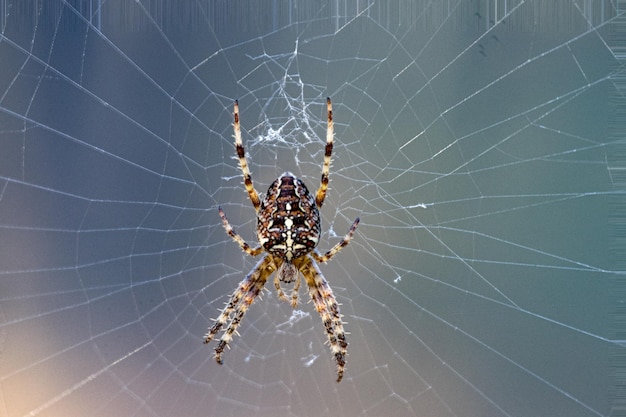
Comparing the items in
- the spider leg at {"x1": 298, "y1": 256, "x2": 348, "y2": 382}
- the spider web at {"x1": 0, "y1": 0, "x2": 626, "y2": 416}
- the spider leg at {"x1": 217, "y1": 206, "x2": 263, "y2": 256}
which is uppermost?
the spider web at {"x1": 0, "y1": 0, "x2": 626, "y2": 416}

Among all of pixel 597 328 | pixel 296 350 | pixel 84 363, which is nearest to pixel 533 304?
pixel 597 328

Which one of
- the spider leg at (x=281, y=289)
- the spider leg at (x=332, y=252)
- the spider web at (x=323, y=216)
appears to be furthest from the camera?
the spider web at (x=323, y=216)

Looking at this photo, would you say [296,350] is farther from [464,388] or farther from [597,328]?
[597,328]

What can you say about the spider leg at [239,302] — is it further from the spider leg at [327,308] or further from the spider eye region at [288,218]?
the spider eye region at [288,218]

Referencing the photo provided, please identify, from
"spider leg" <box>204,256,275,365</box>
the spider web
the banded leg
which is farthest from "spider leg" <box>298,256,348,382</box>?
the spider web

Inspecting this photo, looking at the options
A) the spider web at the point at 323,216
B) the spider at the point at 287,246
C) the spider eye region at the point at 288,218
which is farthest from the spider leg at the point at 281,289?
the spider web at the point at 323,216

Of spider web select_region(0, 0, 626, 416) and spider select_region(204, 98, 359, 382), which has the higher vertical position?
spider web select_region(0, 0, 626, 416)

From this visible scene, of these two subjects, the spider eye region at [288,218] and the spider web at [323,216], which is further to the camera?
the spider web at [323,216]

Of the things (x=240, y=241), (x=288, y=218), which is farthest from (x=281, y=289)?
(x=288, y=218)

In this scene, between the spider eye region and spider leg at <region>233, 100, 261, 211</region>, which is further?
spider leg at <region>233, 100, 261, 211</region>

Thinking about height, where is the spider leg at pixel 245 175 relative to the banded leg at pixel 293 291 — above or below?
above

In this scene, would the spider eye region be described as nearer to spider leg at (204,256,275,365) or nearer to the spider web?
spider leg at (204,256,275,365)
